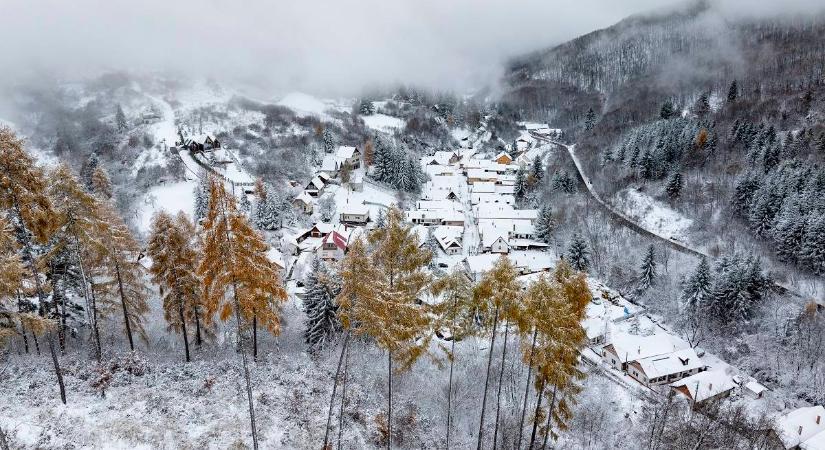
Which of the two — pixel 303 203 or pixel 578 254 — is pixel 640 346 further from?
pixel 303 203

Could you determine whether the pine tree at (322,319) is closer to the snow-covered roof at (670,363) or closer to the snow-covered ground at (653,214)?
the snow-covered roof at (670,363)

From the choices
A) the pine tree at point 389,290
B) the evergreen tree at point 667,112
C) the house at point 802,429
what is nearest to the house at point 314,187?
the pine tree at point 389,290

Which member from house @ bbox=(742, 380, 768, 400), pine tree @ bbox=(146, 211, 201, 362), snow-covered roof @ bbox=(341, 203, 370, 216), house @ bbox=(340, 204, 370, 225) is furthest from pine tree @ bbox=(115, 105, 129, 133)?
house @ bbox=(742, 380, 768, 400)

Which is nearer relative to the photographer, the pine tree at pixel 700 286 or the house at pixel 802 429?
the house at pixel 802 429

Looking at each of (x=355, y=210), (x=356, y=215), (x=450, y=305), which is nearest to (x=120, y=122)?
(x=355, y=210)

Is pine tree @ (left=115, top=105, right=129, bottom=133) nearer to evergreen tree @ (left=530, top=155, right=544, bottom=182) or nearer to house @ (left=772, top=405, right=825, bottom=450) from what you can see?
evergreen tree @ (left=530, top=155, right=544, bottom=182)

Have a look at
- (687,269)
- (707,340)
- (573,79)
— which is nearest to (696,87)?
(573,79)

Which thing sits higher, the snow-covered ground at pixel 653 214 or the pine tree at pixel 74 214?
the pine tree at pixel 74 214
